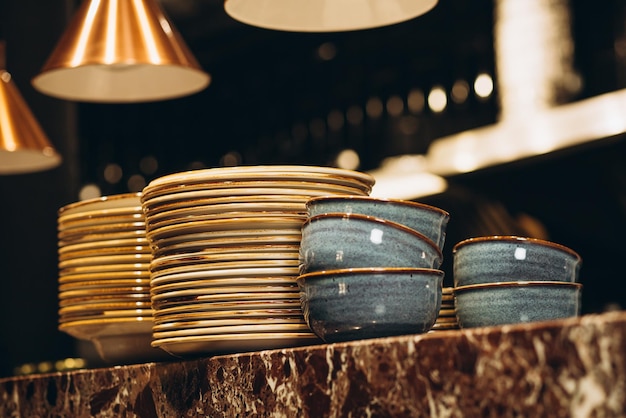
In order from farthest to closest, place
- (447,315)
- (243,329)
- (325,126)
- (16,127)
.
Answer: (325,126) < (16,127) < (447,315) < (243,329)

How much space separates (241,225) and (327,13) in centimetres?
60

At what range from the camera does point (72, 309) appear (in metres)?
1.66

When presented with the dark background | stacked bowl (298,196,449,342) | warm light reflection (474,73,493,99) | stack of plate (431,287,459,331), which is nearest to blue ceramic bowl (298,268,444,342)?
stacked bowl (298,196,449,342)

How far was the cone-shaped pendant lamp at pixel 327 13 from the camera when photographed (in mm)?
1716

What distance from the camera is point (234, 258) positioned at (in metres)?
1.30

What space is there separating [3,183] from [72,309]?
8.17 ft

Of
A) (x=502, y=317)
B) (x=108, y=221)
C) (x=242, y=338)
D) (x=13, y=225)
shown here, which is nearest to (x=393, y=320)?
(x=502, y=317)

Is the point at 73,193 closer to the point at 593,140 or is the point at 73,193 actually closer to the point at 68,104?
the point at 68,104

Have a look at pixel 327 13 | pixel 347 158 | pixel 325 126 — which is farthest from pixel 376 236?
pixel 325 126

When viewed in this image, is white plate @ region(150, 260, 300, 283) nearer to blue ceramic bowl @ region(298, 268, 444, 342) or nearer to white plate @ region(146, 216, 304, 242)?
white plate @ region(146, 216, 304, 242)

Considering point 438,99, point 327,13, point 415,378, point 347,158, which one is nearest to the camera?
point 415,378

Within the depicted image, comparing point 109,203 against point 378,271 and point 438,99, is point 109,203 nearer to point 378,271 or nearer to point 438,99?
point 378,271

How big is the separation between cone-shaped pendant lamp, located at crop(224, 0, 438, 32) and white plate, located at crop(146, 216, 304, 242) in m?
0.51

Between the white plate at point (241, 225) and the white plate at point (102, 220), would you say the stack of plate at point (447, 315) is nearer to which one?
the white plate at point (241, 225)
